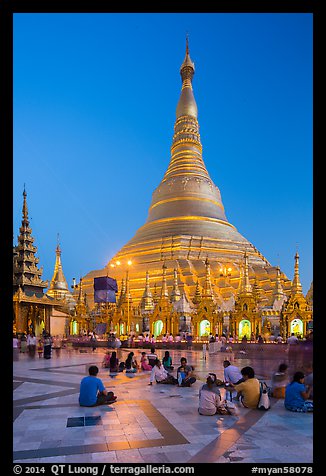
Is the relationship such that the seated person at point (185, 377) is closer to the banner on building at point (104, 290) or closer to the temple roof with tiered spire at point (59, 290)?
the banner on building at point (104, 290)

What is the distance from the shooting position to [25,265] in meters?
35.7

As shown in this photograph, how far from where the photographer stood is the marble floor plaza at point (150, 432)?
5805 mm

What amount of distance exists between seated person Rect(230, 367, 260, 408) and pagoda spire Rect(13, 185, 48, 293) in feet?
91.5

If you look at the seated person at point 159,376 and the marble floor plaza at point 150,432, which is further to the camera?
the seated person at point 159,376

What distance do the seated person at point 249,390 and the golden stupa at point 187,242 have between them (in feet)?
104

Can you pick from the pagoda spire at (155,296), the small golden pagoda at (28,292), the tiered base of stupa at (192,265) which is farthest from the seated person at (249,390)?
the tiered base of stupa at (192,265)

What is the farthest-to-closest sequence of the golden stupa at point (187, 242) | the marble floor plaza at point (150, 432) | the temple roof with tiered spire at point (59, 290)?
the temple roof with tiered spire at point (59, 290) < the golden stupa at point (187, 242) < the marble floor plaza at point (150, 432)

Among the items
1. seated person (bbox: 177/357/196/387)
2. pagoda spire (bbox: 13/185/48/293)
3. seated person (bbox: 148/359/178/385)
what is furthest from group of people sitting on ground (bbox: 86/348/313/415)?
pagoda spire (bbox: 13/185/48/293)

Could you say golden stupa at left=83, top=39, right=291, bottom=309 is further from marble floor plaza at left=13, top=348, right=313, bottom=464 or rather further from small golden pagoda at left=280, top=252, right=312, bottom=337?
marble floor plaza at left=13, top=348, right=313, bottom=464

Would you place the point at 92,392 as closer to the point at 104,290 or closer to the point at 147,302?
the point at 104,290
